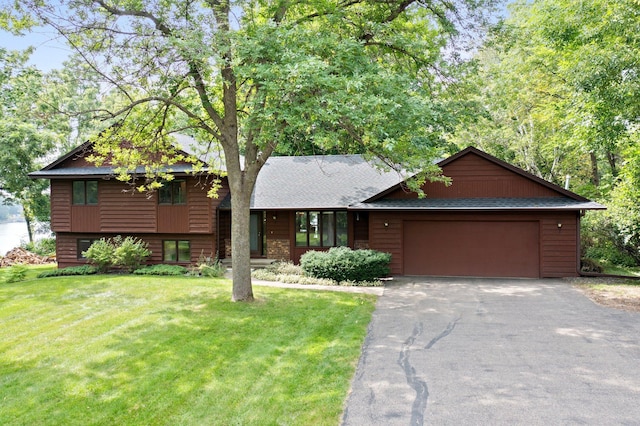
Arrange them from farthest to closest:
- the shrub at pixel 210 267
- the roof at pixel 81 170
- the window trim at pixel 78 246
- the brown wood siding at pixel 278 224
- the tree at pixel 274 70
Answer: the window trim at pixel 78 246
the brown wood siding at pixel 278 224
the roof at pixel 81 170
the shrub at pixel 210 267
the tree at pixel 274 70

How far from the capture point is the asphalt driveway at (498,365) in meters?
4.71

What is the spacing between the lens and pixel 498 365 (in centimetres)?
614

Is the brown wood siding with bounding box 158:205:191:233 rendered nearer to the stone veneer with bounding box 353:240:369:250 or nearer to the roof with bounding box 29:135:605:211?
the roof with bounding box 29:135:605:211

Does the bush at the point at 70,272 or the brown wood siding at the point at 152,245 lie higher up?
the brown wood siding at the point at 152,245

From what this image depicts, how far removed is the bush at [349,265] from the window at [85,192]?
9.86m

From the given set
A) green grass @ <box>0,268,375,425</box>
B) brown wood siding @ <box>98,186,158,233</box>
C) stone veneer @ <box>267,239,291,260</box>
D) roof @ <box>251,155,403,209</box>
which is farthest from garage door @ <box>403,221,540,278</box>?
brown wood siding @ <box>98,186,158,233</box>

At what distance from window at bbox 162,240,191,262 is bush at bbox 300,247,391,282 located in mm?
6101

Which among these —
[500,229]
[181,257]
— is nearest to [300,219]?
[181,257]

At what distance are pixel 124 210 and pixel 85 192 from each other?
6.27 feet

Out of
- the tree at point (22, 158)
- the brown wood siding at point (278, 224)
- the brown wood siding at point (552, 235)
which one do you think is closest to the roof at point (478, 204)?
the brown wood siding at point (552, 235)

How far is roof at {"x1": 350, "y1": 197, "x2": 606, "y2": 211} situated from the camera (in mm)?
13141

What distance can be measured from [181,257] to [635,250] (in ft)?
56.0

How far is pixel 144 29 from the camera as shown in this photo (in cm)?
941

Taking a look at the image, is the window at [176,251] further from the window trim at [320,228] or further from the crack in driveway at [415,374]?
the crack in driveway at [415,374]
